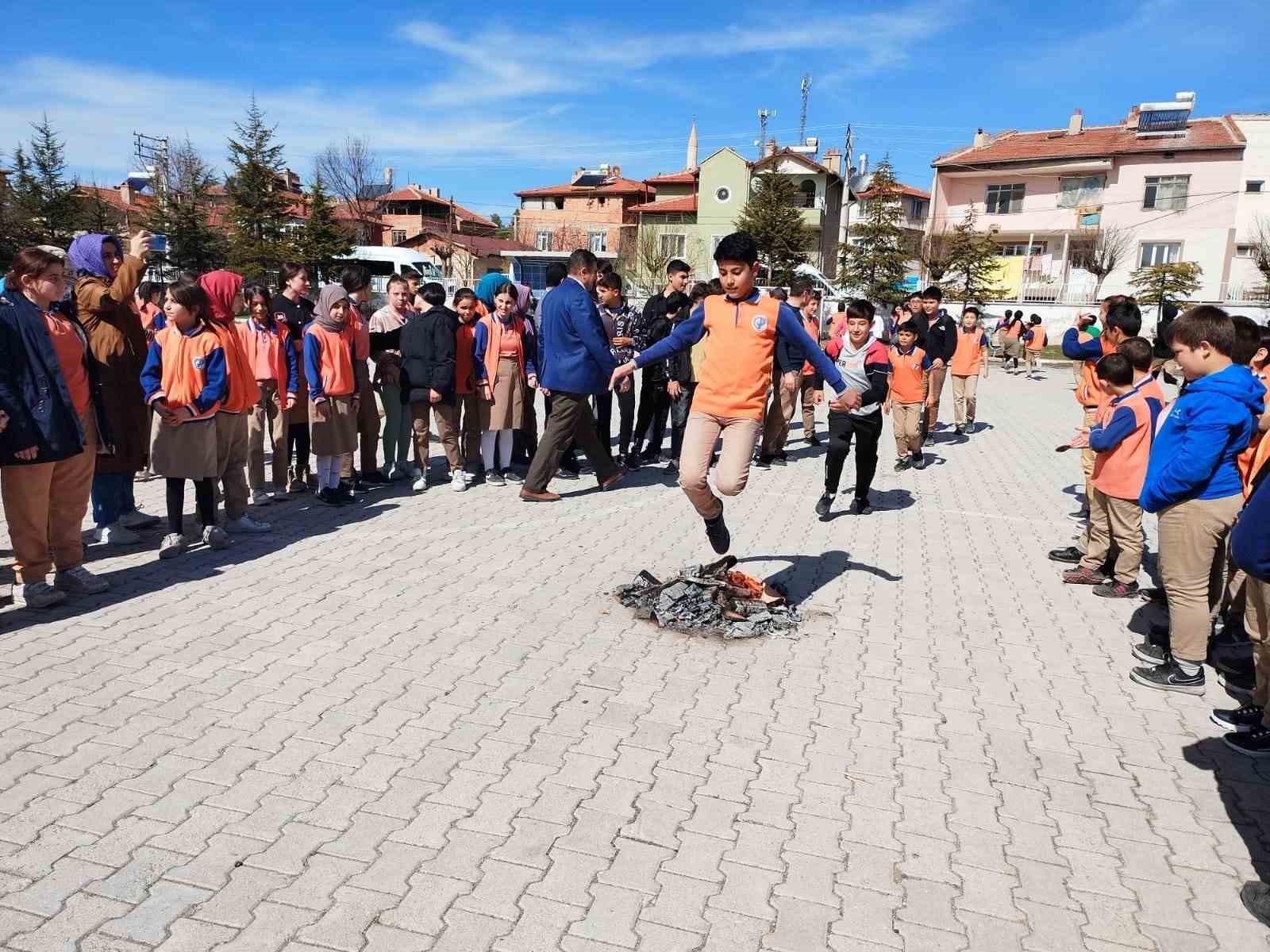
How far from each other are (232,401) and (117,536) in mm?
1329

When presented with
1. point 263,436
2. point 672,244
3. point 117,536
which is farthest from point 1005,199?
point 117,536

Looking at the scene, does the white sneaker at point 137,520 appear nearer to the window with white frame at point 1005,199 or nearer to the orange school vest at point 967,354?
the orange school vest at point 967,354

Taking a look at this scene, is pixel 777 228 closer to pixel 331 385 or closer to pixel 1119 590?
pixel 331 385

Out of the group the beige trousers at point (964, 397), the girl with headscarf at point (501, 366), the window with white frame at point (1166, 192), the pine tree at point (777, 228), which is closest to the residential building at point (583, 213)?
the pine tree at point (777, 228)

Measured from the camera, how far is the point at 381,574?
18.7ft

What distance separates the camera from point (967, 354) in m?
12.5

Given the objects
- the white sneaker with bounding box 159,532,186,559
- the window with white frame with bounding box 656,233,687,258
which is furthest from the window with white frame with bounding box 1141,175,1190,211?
the white sneaker with bounding box 159,532,186,559

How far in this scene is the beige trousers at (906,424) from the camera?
9.67 m

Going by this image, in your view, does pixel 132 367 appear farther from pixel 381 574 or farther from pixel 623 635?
pixel 623 635

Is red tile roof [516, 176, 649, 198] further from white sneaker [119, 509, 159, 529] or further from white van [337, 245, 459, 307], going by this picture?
white sneaker [119, 509, 159, 529]

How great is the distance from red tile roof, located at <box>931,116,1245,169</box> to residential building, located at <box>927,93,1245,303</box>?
8cm

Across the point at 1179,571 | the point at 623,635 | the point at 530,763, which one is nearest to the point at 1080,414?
the point at 1179,571

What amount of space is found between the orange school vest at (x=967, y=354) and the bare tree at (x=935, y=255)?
1174 inches

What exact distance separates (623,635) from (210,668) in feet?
7.07
